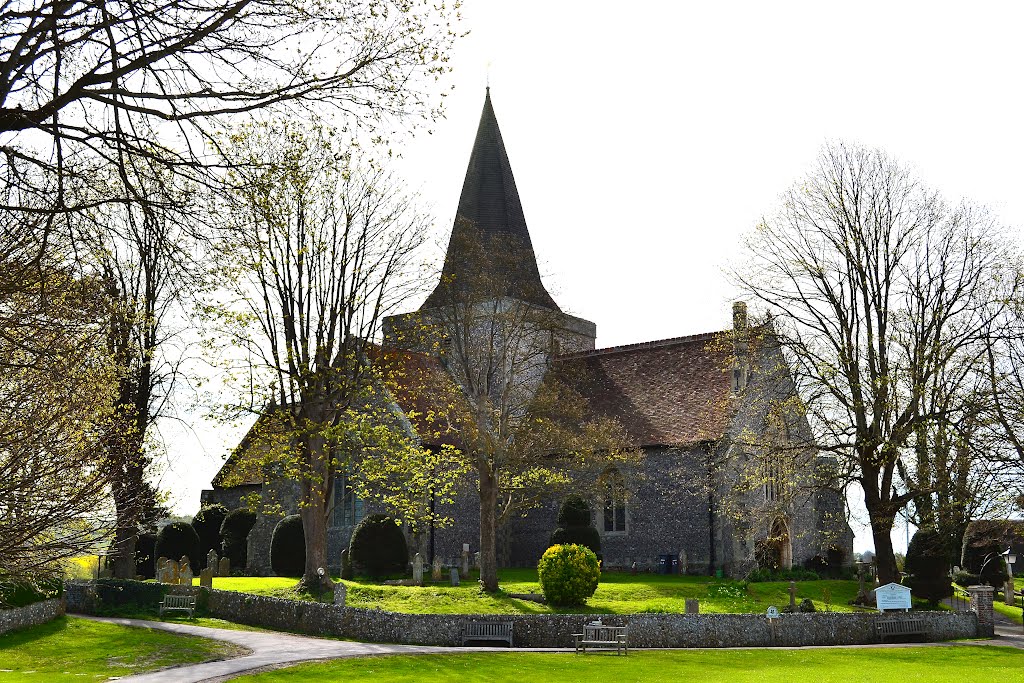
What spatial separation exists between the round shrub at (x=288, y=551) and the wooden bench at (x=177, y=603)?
8607mm

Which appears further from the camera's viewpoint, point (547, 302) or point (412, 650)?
point (547, 302)

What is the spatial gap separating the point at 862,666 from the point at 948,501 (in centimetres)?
929

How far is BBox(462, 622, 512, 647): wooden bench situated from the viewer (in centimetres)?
2252

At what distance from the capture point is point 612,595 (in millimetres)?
28172

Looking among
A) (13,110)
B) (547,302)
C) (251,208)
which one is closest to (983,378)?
(547,302)

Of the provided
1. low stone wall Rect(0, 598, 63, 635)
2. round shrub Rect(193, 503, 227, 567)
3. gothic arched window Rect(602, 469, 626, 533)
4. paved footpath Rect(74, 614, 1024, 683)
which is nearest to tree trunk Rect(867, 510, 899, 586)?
paved footpath Rect(74, 614, 1024, 683)

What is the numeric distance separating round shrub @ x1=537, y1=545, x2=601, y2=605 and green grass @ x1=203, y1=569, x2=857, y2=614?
35 cm

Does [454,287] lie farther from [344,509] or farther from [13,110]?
[13,110]

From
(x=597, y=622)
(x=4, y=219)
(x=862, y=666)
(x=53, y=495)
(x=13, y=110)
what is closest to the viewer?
(x=13, y=110)

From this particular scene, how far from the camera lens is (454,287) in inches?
1203

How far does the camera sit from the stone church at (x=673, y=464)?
31891mm

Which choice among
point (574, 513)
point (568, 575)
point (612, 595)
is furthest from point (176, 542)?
point (568, 575)

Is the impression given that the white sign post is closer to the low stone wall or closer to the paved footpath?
the paved footpath

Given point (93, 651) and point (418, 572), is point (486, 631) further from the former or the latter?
point (418, 572)
